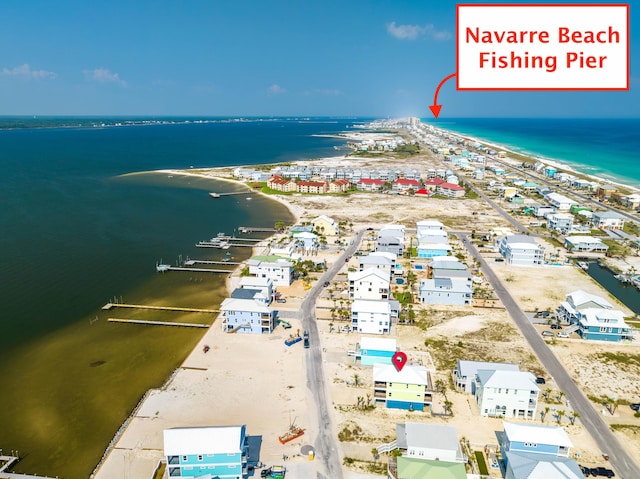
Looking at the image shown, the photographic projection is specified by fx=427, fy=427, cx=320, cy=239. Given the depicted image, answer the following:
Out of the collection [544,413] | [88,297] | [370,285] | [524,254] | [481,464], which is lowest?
[481,464]

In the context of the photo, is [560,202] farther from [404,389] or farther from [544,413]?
[404,389]

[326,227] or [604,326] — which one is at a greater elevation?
[326,227]

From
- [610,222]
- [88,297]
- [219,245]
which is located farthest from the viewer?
[610,222]

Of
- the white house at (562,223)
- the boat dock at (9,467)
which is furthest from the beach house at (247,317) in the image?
the white house at (562,223)

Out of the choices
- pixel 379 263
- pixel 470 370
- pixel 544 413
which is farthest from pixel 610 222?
pixel 470 370

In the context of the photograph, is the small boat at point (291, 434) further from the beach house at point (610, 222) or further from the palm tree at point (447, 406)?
the beach house at point (610, 222)

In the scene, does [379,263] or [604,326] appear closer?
[604,326]

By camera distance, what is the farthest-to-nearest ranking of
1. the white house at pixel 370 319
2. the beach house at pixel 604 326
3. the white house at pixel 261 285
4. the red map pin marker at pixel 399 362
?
the white house at pixel 261 285
the white house at pixel 370 319
the beach house at pixel 604 326
the red map pin marker at pixel 399 362
